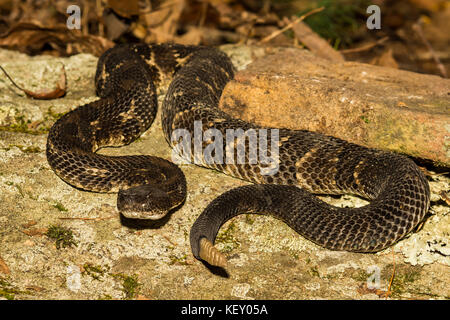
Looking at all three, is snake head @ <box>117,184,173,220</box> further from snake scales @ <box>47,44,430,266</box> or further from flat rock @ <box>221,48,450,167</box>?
flat rock @ <box>221,48,450,167</box>

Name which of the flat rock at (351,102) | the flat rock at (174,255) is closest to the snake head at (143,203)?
the flat rock at (174,255)

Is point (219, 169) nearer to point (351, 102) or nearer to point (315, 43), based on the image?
point (351, 102)

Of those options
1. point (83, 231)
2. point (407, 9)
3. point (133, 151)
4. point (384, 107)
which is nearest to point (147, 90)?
point (133, 151)

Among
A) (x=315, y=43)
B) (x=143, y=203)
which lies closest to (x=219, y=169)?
(x=143, y=203)

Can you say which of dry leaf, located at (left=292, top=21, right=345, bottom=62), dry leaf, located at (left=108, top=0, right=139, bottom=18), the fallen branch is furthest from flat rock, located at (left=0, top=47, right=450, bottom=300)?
dry leaf, located at (left=108, top=0, right=139, bottom=18)

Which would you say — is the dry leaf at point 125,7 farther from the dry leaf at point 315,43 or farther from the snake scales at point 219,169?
the dry leaf at point 315,43
